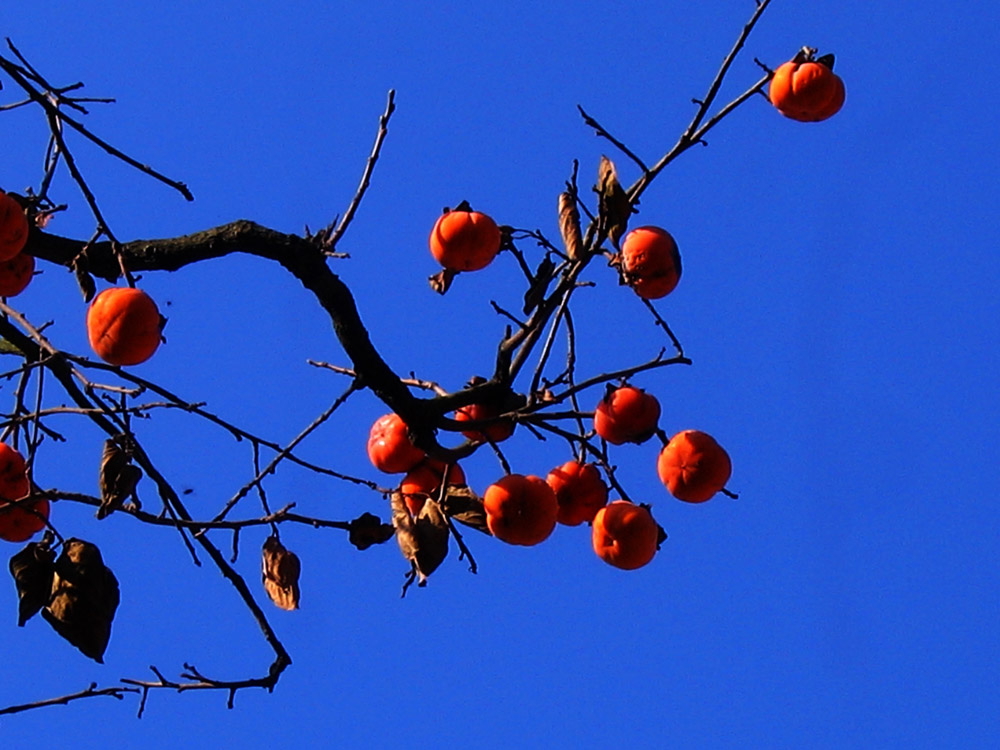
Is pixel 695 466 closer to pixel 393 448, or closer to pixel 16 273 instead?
pixel 393 448

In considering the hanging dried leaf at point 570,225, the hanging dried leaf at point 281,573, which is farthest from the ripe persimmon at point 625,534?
the hanging dried leaf at point 281,573

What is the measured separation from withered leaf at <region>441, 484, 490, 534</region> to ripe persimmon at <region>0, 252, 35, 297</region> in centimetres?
109

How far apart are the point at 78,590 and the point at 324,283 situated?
84cm

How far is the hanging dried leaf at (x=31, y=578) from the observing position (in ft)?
8.51

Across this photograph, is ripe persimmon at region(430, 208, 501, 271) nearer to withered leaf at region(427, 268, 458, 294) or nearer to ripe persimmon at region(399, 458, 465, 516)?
withered leaf at region(427, 268, 458, 294)

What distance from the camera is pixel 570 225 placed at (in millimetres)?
3080

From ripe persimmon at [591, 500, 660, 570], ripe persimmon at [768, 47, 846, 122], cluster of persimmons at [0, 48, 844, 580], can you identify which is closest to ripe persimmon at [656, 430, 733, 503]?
cluster of persimmons at [0, 48, 844, 580]

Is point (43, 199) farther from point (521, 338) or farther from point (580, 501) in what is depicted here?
point (580, 501)

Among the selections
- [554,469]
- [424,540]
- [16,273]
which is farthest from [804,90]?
[16,273]

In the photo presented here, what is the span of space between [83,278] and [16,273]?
245mm

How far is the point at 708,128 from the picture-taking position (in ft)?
9.53

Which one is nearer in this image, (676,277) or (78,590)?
(78,590)

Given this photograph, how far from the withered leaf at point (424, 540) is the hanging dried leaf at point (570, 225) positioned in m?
0.71

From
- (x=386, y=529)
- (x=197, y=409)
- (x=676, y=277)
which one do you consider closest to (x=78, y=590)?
(x=197, y=409)
